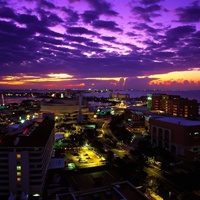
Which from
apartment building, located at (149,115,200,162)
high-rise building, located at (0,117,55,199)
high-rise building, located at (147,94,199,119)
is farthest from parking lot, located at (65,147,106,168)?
high-rise building, located at (147,94,199,119)

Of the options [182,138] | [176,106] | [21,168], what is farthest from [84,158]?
[176,106]

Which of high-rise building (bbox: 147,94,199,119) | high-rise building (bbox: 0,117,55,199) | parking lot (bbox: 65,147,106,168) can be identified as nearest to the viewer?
high-rise building (bbox: 0,117,55,199)

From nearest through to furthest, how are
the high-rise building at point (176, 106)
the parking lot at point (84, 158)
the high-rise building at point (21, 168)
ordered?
the high-rise building at point (21, 168), the parking lot at point (84, 158), the high-rise building at point (176, 106)

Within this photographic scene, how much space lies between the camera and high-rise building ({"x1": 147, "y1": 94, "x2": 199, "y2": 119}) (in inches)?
1368

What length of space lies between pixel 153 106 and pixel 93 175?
31781mm

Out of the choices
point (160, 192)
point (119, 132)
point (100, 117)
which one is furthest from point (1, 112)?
point (160, 192)

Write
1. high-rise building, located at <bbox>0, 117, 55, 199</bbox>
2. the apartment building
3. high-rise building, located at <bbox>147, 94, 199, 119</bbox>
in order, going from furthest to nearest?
high-rise building, located at <bbox>147, 94, 199, 119</bbox>
the apartment building
high-rise building, located at <bbox>0, 117, 55, 199</bbox>

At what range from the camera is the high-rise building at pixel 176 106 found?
34750 millimetres

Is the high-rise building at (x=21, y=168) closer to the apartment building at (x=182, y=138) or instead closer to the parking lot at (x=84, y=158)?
the parking lot at (x=84, y=158)

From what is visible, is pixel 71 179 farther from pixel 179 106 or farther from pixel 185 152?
pixel 179 106

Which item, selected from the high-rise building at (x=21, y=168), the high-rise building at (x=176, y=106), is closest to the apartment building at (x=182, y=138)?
the high-rise building at (x=21, y=168)

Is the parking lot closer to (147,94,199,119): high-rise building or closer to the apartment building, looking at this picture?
the apartment building

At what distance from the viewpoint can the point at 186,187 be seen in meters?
12.2

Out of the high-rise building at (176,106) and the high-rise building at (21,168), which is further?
the high-rise building at (176,106)
